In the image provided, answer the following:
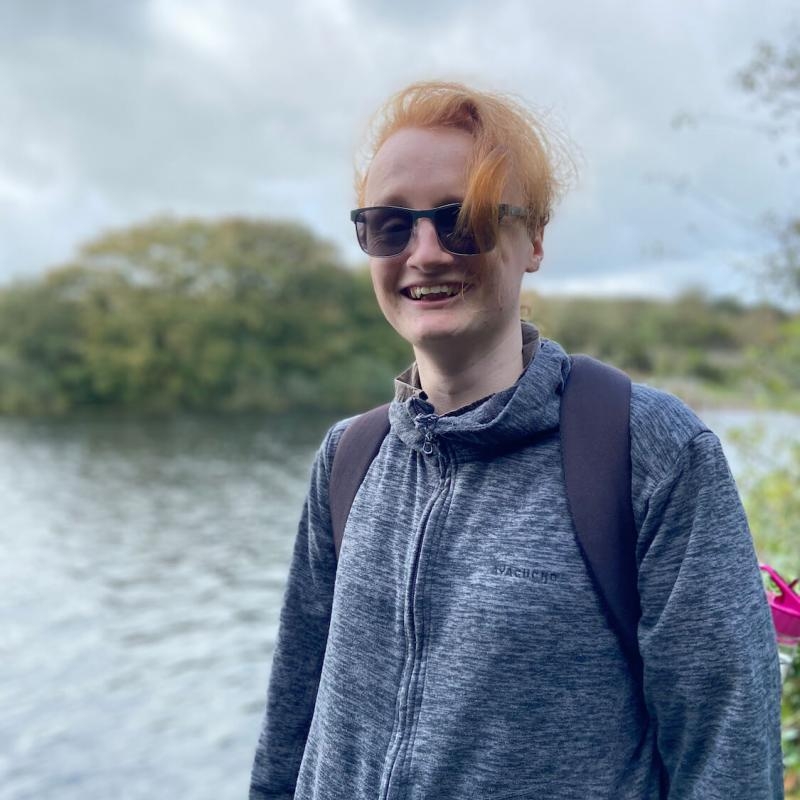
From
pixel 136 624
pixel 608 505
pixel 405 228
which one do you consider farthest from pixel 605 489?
pixel 136 624

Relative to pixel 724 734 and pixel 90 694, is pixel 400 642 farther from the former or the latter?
pixel 90 694

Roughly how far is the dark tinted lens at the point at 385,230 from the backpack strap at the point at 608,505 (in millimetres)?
453

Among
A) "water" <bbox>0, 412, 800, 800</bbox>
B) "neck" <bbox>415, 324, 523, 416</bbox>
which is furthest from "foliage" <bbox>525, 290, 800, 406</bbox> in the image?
"neck" <bbox>415, 324, 523, 416</bbox>

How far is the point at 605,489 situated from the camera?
1355 millimetres

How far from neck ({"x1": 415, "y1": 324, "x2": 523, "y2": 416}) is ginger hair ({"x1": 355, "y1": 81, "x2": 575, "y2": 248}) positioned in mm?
204

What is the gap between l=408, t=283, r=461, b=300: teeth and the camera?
1.54 m

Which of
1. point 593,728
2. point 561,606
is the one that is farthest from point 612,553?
point 593,728

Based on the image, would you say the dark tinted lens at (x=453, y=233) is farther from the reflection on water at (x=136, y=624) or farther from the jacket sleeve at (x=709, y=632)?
the reflection on water at (x=136, y=624)

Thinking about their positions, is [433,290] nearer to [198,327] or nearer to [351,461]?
[351,461]

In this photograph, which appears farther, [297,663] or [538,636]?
[297,663]

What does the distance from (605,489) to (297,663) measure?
857mm

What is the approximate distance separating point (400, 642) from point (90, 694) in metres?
8.75

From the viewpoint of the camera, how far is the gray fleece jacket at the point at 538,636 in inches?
50.8

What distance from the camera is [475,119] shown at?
154 centimetres
